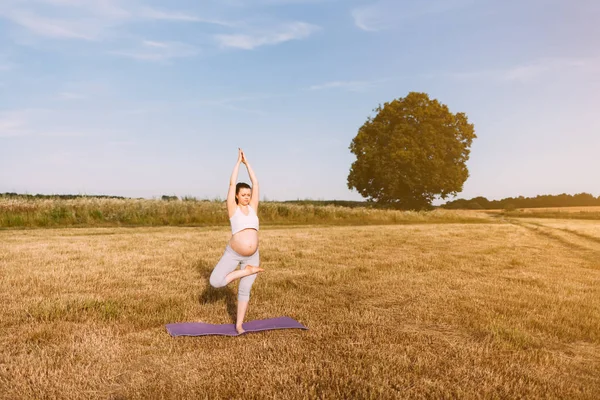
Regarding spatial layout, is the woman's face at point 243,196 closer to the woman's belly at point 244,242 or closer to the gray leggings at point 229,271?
the woman's belly at point 244,242

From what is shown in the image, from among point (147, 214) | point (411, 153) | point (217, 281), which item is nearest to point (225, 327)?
point (217, 281)

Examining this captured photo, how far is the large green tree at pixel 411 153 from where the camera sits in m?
45.9

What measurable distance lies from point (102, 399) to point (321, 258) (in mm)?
8815

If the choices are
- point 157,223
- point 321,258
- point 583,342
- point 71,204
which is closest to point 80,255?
point 321,258

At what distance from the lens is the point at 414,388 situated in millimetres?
4645

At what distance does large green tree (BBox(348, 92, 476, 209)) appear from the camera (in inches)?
1809

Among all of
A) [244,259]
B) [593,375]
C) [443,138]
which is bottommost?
[593,375]

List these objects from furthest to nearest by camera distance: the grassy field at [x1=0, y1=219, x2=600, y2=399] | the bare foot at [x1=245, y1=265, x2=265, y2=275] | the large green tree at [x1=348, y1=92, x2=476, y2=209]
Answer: the large green tree at [x1=348, y1=92, x2=476, y2=209] → the bare foot at [x1=245, y1=265, x2=265, y2=275] → the grassy field at [x1=0, y1=219, x2=600, y2=399]

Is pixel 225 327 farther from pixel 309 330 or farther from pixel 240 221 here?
pixel 240 221

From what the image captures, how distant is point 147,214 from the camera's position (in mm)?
26531

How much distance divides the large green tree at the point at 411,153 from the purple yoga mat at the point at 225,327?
3942 centimetres

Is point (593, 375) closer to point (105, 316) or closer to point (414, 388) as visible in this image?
point (414, 388)

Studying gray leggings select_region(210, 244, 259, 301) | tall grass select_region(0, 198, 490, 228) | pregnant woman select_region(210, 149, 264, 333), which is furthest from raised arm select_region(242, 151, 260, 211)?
tall grass select_region(0, 198, 490, 228)

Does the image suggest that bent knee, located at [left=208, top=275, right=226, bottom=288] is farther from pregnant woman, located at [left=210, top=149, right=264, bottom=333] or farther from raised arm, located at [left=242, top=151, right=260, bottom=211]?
raised arm, located at [left=242, top=151, right=260, bottom=211]
